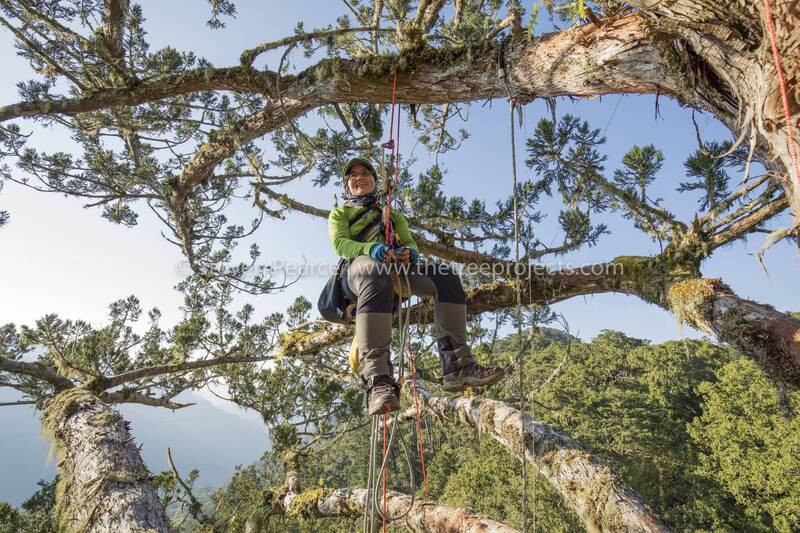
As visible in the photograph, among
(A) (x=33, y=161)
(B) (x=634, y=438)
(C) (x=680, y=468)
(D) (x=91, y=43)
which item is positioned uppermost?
(D) (x=91, y=43)

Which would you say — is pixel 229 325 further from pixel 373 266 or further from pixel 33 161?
pixel 373 266

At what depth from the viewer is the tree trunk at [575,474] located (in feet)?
8.81

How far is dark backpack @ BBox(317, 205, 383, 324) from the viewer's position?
3086 millimetres

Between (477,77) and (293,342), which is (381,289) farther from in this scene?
(293,342)

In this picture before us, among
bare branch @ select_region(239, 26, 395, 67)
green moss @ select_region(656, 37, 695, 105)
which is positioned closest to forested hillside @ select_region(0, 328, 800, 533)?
bare branch @ select_region(239, 26, 395, 67)

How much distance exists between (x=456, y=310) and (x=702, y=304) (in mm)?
1667

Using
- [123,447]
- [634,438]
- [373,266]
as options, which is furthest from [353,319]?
[634,438]

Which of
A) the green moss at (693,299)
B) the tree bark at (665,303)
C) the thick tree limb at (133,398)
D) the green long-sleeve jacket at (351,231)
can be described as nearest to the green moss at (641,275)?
the tree bark at (665,303)

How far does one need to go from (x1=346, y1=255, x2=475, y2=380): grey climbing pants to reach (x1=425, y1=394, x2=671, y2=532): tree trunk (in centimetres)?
87

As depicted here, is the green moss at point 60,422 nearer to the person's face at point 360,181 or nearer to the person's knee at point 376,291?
the person's knee at point 376,291

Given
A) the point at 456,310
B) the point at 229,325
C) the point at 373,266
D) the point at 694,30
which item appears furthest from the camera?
the point at 229,325

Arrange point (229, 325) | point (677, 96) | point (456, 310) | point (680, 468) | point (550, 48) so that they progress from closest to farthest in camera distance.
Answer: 1. point (677, 96)
2. point (550, 48)
3. point (456, 310)
4. point (229, 325)
5. point (680, 468)

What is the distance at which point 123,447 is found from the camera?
2.43 m

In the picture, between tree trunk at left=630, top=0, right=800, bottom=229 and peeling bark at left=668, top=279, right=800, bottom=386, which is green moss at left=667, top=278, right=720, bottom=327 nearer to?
peeling bark at left=668, top=279, right=800, bottom=386
